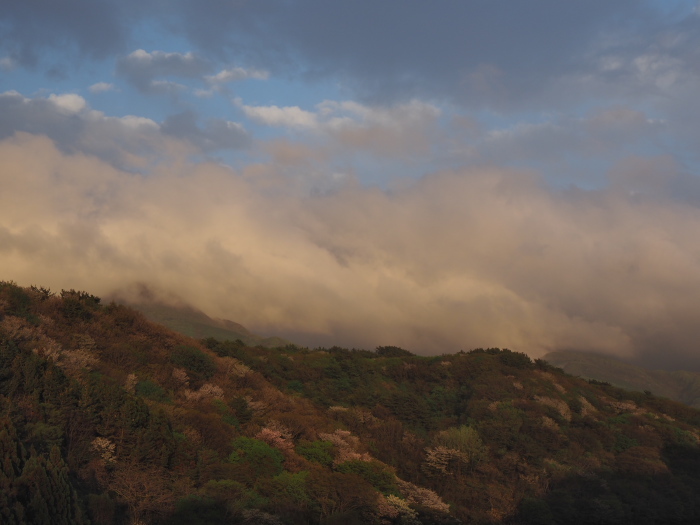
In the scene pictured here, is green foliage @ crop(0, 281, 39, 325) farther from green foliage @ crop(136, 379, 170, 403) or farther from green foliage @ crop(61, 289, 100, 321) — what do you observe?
green foliage @ crop(136, 379, 170, 403)

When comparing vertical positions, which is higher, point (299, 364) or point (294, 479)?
point (299, 364)

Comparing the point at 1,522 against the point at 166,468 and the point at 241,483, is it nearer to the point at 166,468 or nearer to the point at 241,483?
the point at 166,468

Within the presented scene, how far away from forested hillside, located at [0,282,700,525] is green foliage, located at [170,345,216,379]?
96 millimetres

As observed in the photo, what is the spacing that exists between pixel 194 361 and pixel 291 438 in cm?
1001

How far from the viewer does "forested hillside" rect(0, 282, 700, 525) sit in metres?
19.7

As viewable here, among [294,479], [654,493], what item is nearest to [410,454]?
[294,479]

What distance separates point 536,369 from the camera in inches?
2427

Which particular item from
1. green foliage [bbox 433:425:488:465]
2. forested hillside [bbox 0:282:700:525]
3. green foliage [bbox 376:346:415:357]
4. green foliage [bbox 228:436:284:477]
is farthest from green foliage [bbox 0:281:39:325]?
green foliage [bbox 376:346:415:357]

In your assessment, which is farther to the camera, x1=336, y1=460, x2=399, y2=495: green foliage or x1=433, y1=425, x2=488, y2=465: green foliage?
x1=433, y1=425, x2=488, y2=465: green foliage

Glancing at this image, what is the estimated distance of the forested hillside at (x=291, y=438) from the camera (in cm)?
1966

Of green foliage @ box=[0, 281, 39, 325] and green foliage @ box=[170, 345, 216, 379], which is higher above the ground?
green foliage @ box=[0, 281, 39, 325]

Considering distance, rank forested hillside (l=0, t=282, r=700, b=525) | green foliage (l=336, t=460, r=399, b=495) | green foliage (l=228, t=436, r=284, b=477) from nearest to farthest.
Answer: forested hillside (l=0, t=282, r=700, b=525)
green foliage (l=228, t=436, r=284, b=477)
green foliage (l=336, t=460, r=399, b=495)

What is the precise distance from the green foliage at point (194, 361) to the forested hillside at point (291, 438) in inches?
3.8

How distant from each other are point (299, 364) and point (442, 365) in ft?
55.1
